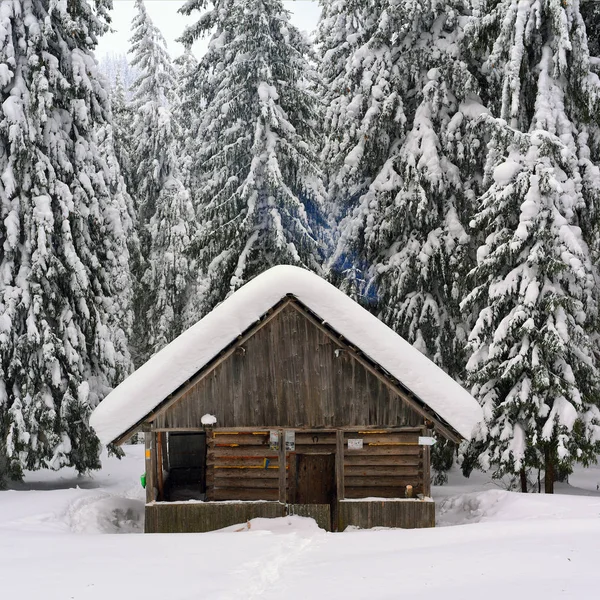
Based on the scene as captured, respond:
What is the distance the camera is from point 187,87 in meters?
21.7

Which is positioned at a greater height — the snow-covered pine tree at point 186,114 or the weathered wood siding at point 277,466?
the snow-covered pine tree at point 186,114

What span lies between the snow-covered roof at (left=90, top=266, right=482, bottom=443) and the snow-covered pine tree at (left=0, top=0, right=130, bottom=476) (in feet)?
13.1

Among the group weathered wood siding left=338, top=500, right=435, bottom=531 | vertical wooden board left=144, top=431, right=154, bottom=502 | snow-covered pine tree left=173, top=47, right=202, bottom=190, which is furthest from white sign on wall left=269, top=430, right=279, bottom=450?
snow-covered pine tree left=173, top=47, right=202, bottom=190

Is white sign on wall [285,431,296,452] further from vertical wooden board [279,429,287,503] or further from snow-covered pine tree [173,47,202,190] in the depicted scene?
snow-covered pine tree [173,47,202,190]

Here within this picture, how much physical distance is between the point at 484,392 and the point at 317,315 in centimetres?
471

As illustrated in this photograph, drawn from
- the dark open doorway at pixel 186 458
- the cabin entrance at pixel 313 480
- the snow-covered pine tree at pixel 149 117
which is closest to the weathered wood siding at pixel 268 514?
the cabin entrance at pixel 313 480

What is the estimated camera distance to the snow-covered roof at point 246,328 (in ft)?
43.8

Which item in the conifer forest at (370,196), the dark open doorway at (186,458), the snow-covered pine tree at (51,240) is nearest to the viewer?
the conifer forest at (370,196)

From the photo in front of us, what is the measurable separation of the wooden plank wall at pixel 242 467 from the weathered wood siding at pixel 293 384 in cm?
98

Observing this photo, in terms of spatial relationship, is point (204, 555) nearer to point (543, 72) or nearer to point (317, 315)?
point (317, 315)

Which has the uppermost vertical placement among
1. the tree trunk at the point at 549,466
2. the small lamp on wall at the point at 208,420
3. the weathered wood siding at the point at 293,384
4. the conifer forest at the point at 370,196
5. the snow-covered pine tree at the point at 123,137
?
the snow-covered pine tree at the point at 123,137

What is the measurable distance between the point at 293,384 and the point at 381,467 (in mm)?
→ 2888

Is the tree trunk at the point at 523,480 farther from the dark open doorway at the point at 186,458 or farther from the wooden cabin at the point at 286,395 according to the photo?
the dark open doorway at the point at 186,458

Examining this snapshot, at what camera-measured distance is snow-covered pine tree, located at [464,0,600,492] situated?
47.4 feet
